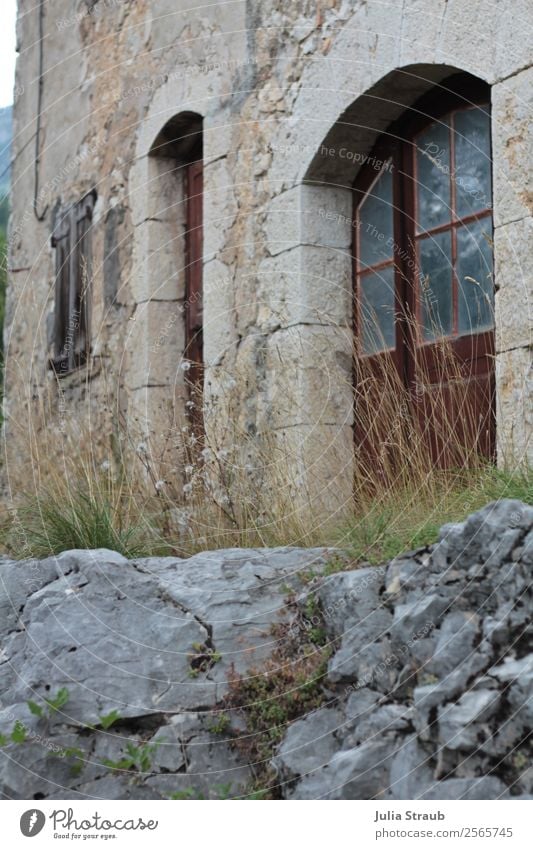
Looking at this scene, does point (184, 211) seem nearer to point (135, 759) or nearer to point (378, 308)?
point (378, 308)

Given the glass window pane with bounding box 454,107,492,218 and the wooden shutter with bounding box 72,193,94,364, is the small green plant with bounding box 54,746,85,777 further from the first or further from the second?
the wooden shutter with bounding box 72,193,94,364

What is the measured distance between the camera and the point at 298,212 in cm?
512

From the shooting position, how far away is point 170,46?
631 cm

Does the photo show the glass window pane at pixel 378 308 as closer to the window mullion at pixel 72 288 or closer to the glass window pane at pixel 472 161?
the glass window pane at pixel 472 161

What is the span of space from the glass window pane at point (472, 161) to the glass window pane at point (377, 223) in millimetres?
490

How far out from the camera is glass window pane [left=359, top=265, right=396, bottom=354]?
16.2 ft

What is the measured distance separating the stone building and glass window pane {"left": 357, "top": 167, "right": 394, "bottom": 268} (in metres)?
0.01

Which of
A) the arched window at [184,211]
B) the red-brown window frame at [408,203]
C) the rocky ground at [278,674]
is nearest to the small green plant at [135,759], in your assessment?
the rocky ground at [278,674]

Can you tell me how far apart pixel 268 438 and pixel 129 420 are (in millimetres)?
1591

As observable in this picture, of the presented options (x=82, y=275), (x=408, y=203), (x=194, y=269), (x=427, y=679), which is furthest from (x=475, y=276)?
(x=82, y=275)

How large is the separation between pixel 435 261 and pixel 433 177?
401mm

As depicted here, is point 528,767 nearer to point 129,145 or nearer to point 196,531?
point 196,531

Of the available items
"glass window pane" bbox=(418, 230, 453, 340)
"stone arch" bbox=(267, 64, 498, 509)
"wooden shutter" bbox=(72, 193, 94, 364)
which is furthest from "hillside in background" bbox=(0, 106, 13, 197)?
"glass window pane" bbox=(418, 230, 453, 340)

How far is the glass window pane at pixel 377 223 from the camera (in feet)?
16.4
